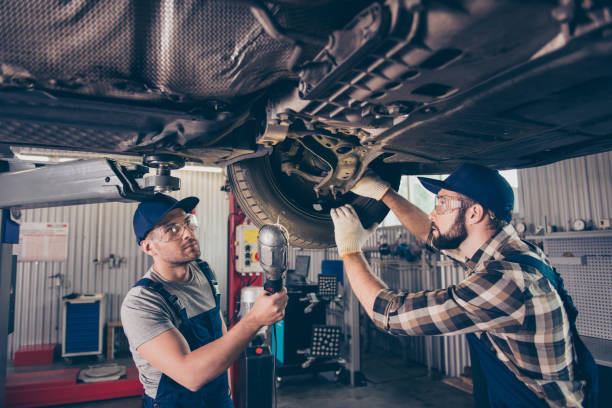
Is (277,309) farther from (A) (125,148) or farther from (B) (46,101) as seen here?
(B) (46,101)

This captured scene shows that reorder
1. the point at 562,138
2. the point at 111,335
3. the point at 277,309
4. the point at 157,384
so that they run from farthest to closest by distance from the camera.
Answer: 1. the point at 111,335
2. the point at 157,384
3. the point at 277,309
4. the point at 562,138

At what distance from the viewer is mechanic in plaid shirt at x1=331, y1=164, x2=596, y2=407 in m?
1.20

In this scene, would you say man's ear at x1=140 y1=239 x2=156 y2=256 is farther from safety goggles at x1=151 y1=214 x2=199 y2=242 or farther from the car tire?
the car tire

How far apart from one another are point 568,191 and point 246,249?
11.4ft

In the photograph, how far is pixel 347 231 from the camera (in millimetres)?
1680

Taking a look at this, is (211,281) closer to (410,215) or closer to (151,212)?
(151,212)

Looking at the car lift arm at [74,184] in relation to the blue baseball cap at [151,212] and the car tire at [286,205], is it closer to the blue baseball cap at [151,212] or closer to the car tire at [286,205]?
the blue baseball cap at [151,212]

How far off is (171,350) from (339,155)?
1.04 meters

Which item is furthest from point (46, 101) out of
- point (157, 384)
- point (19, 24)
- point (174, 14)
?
point (157, 384)

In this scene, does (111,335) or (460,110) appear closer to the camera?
(460,110)

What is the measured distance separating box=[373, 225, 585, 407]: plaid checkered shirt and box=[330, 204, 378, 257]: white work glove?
0.35 metres

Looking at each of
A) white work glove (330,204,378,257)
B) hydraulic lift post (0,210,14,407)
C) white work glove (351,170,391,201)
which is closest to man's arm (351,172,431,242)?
white work glove (351,170,391,201)

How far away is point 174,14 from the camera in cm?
87

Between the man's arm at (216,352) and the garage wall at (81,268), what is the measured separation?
6.12 meters
